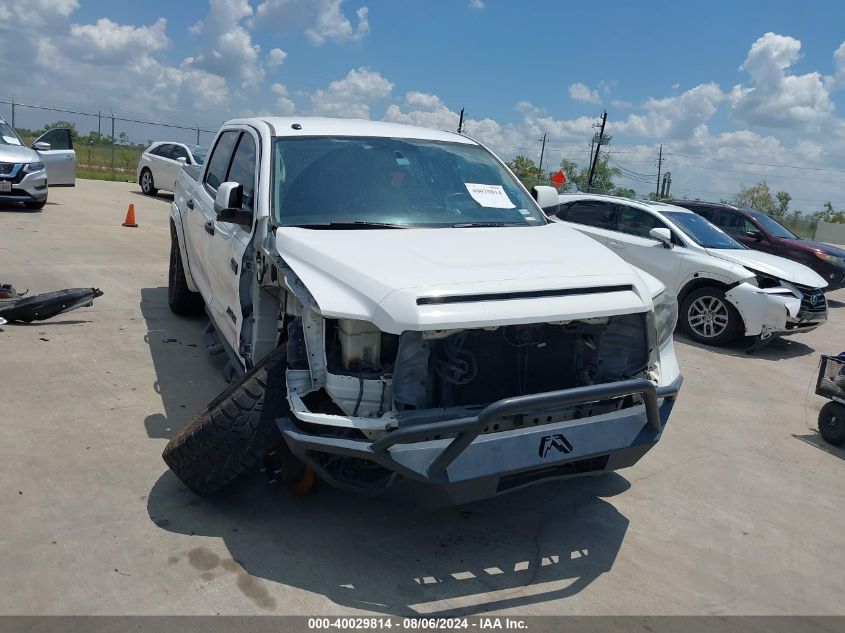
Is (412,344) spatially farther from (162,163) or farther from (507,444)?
(162,163)

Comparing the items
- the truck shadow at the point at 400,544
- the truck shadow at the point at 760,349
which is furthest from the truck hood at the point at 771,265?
the truck shadow at the point at 400,544

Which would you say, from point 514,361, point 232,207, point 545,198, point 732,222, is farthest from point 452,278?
point 732,222

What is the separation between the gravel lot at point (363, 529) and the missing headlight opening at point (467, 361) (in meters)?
0.76

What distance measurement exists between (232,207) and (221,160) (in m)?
1.61

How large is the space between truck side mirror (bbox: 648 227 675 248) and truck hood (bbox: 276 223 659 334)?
17.3ft

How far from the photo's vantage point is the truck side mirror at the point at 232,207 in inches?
169

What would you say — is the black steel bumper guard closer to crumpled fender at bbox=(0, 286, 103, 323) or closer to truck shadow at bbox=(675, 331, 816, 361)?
crumpled fender at bbox=(0, 286, 103, 323)

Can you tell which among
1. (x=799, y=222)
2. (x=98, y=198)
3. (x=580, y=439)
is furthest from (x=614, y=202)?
(x=799, y=222)

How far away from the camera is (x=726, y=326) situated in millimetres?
8734

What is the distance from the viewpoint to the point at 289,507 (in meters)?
3.91

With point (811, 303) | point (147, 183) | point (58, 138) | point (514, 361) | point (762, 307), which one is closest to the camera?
point (514, 361)

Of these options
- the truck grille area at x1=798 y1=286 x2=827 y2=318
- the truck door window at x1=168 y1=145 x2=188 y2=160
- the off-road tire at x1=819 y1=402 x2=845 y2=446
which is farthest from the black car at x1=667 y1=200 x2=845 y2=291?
the truck door window at x1=168 y1=145 x2=188 y2=160

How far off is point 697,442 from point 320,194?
328 cm

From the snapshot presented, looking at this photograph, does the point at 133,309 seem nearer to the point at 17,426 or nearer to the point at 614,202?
the point at 17,426
